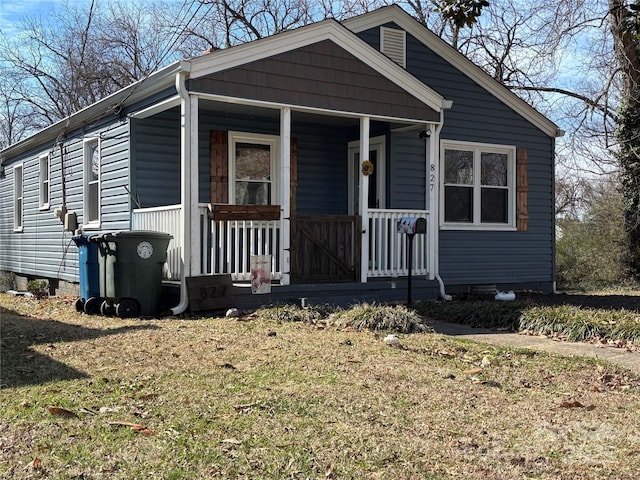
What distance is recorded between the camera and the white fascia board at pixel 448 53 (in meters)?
11.9

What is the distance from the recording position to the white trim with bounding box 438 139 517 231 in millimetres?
12091

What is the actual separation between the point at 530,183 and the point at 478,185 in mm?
1433

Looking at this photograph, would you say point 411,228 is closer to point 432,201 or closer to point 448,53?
→ point 432,201

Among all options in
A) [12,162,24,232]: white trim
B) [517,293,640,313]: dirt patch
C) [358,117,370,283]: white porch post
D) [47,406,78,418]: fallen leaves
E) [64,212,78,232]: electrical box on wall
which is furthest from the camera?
[12,162,24,232]: white trim

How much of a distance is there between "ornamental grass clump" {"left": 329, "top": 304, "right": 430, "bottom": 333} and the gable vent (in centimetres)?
584

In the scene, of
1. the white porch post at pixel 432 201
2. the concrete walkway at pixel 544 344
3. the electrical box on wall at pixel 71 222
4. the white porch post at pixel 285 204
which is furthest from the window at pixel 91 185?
the concrete walkway at pixel 544 344

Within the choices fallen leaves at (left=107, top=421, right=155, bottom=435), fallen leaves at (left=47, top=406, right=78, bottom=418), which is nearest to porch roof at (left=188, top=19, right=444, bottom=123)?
fallen leaves at (left=47, top=406, right=78, bottom=418)

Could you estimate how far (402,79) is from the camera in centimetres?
1036

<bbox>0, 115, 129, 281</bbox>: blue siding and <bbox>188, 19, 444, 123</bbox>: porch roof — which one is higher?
<bbox>188, 19, 444, 123</bbox>: porch roof

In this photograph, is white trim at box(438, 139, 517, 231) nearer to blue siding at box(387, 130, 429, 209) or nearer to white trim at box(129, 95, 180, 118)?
blue siding at box(387, 130, 429, 209)

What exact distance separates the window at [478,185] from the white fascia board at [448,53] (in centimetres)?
89

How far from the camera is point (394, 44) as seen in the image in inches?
480

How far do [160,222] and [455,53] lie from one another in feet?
21.2

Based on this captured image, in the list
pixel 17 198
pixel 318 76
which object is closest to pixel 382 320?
pixel 318 76
